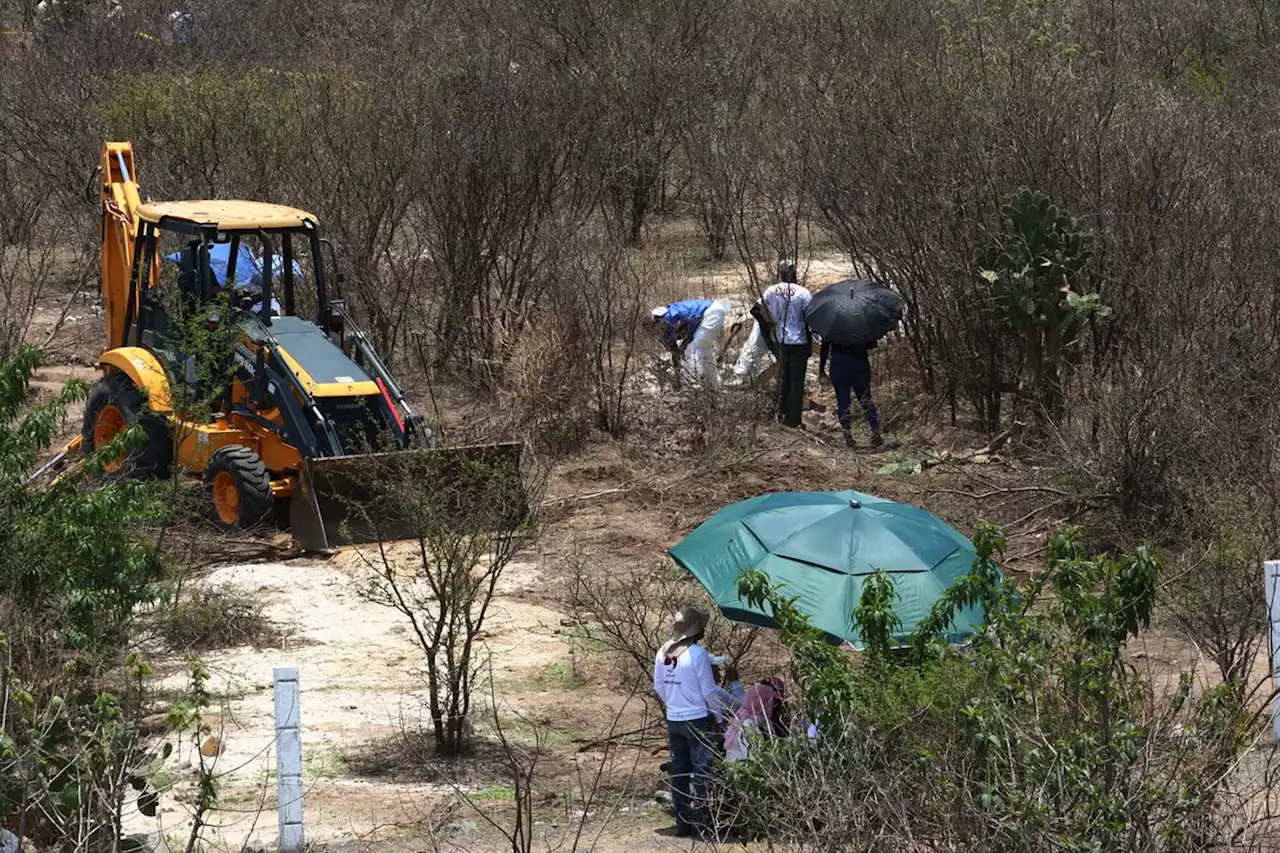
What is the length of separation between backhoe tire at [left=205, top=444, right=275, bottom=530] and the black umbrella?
5.04 m

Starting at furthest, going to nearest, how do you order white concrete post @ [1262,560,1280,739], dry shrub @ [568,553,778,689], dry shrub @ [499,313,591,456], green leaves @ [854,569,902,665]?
dry shrub @ [499,313,591,456], dry shrub @ [568,553,778,689], white concrete post @ [1262,560,1280,739], green leaves @ [854,569,902,665]

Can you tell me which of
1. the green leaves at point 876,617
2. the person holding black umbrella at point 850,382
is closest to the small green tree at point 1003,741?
the green leaves at point 876,617

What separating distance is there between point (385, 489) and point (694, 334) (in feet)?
18.4

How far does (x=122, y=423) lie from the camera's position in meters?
14.2

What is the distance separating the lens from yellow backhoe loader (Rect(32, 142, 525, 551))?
12.5m

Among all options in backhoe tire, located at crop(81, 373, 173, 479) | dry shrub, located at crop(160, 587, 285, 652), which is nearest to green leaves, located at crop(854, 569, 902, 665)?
dry shrub, located at crop(160, 587, 285, 652)

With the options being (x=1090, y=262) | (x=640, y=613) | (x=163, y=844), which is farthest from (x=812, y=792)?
(x=1090, y=262)

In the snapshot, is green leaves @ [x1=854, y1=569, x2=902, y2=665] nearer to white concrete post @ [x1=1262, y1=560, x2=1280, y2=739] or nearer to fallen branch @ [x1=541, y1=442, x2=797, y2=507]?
white concrete post @ [x1=1262, y1=560, x2=1280, y2=739]

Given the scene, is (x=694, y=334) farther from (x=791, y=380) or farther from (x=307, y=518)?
(x=307, y=518)

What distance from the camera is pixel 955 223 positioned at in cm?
1639

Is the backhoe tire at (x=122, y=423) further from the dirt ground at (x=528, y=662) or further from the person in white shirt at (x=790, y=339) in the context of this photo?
the person in white shirt at (x=790, y=339)

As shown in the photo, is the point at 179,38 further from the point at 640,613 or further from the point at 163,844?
the point at 163,844

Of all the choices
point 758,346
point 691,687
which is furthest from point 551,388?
point 691,687

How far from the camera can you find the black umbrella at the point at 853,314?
15438 mm
